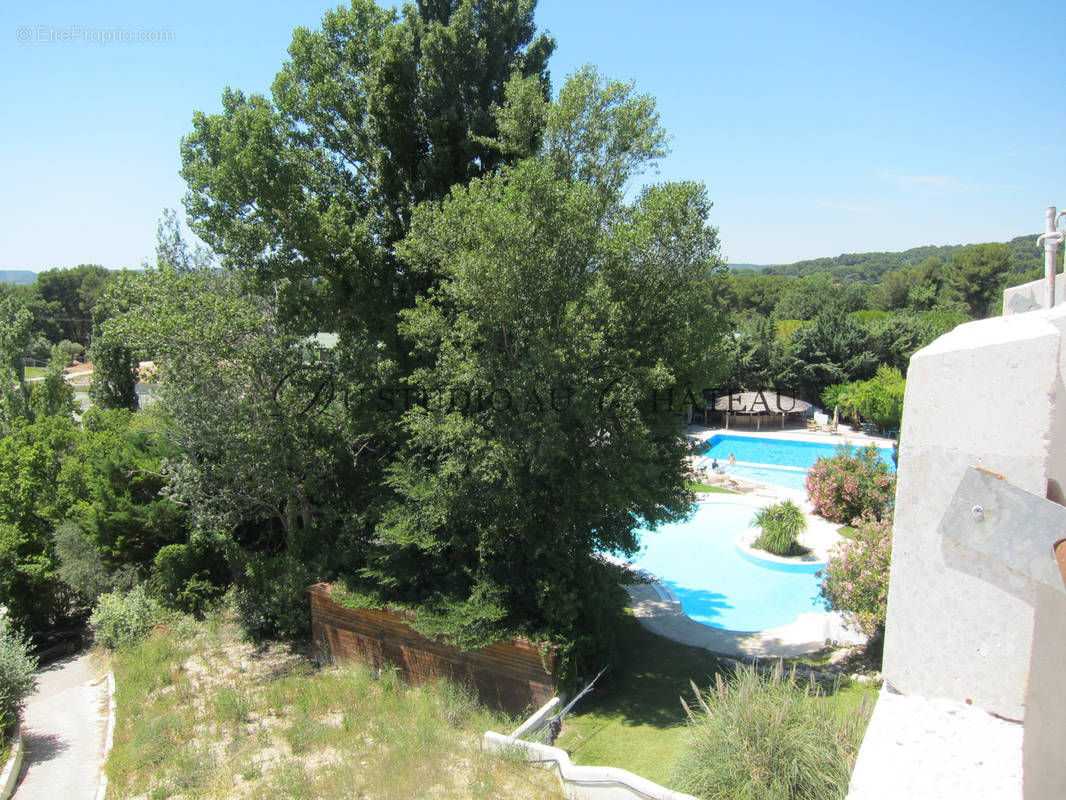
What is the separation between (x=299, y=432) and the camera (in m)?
13.0

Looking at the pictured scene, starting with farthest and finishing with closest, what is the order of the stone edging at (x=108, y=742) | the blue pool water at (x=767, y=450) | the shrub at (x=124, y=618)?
the blue pool water at (x=767, y=450) → the shrub at (x=124, y=618) → the stone edging at (x=108, y=742)

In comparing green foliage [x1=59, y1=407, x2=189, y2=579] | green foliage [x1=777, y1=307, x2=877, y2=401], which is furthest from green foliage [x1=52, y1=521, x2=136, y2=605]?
green foliage [x1=777, y1=307, x2=877, y2=401]

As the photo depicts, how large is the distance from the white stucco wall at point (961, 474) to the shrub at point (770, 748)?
142 inches

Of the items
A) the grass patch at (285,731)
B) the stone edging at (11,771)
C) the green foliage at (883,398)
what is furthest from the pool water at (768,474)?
the stone edging at (11,771)

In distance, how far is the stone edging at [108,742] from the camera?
8.80m

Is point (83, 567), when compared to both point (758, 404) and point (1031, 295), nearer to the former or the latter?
point (1031, 295)

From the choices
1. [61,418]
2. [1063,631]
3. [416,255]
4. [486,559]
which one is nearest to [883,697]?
[1063,631]

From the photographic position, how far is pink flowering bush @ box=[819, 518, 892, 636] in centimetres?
996

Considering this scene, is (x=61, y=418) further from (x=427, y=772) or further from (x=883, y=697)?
(x=883, y=697)

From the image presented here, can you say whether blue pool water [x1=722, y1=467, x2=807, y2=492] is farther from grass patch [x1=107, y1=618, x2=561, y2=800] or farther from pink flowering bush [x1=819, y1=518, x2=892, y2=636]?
grass patch [x1=107, y1=618, x2=561, y2=800]

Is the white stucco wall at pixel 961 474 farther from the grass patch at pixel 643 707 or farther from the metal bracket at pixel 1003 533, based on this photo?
the grass patch at pixel 643 707

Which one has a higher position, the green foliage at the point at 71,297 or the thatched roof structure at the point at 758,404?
the green foliage at the point at 71,297

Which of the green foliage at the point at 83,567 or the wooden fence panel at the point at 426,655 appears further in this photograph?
the green foliage at the point at 83,567

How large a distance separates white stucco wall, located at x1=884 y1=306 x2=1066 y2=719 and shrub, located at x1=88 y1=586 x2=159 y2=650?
15.6 meters
